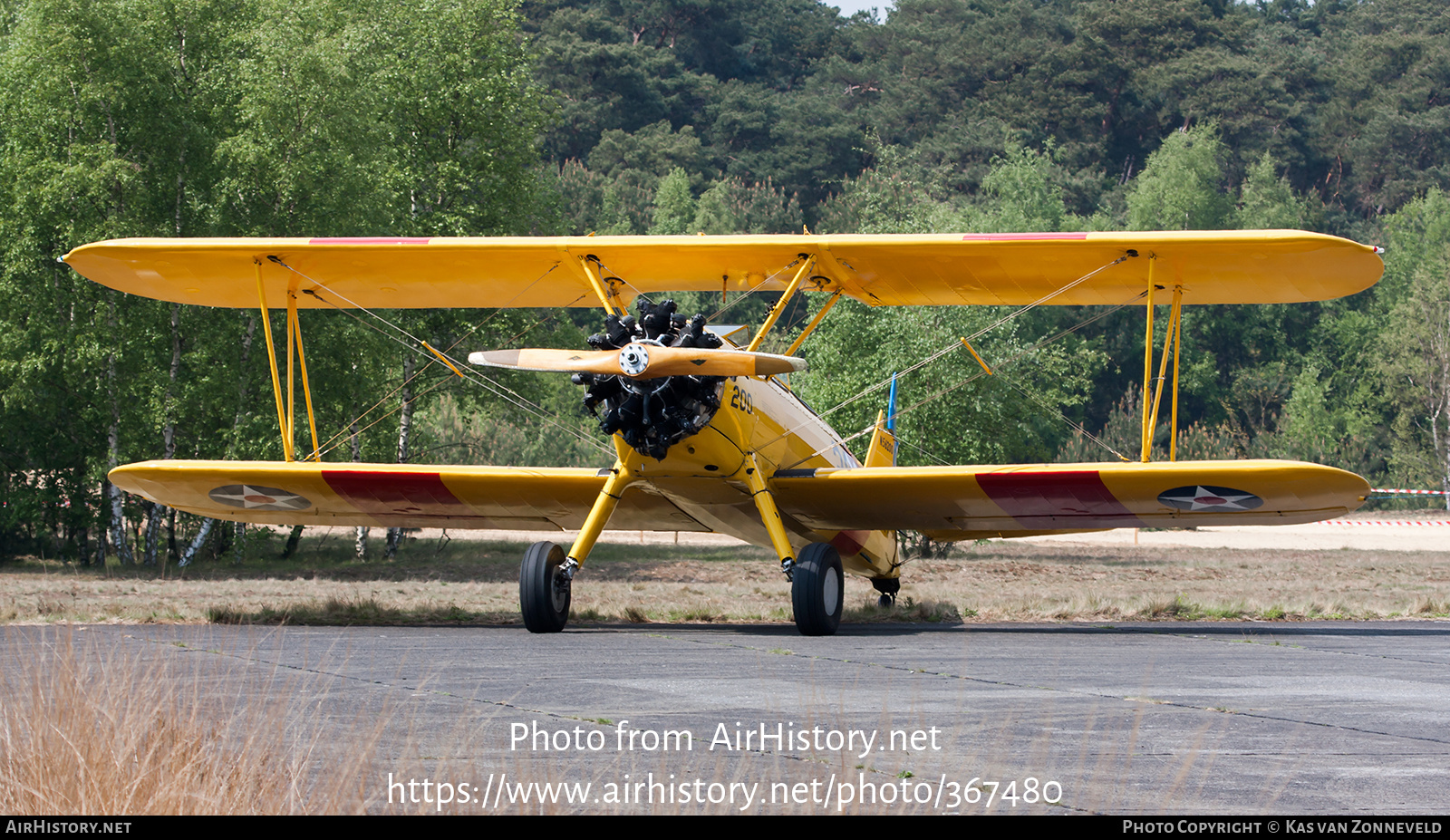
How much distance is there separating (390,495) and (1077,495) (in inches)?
241

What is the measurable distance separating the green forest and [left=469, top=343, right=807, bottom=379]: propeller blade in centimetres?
192

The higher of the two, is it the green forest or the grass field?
the green forest

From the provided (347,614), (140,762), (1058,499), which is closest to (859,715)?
(140,762)

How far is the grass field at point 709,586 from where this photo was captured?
41.2 feet

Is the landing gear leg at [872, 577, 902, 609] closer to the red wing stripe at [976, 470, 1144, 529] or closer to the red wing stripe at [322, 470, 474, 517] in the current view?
the red wing stripe at [976, 470, 1144, 529]

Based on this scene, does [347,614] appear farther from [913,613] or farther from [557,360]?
[913,613]

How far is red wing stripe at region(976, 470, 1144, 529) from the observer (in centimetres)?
1083

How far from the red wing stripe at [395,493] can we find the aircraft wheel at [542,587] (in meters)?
1.85

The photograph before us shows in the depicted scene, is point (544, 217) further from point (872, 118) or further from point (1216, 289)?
point (872, 118)

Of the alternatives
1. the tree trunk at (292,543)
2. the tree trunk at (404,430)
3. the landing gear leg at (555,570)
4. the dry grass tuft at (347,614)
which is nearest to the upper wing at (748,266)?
the landing gear leg at (555,570)

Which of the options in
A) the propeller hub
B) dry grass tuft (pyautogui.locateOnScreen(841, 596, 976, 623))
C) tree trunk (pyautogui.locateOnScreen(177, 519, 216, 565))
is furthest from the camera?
tree trunk (pyautogui.locateOnScreen(177, 519, 216, 565))

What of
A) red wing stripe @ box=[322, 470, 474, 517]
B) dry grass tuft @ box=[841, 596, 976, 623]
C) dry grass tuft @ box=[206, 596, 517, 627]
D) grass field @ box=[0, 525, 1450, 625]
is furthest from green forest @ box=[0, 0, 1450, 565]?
dry grass tuft @ box=[841, 596, 976, 623]

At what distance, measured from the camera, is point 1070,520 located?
11.9 meters

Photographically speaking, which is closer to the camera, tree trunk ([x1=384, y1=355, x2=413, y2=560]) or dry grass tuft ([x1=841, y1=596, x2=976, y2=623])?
dry grass tuft ([x1=841, y1=596, x2=976, y2=623])
